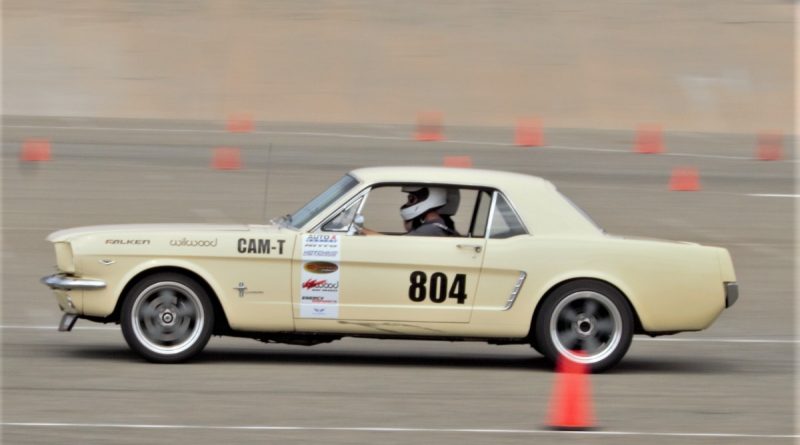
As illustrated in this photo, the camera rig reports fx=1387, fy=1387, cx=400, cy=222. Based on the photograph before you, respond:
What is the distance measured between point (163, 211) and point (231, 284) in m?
9.14

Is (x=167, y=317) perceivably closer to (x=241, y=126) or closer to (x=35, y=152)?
(x=35, y=152)

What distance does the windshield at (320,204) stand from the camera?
31.1 ft

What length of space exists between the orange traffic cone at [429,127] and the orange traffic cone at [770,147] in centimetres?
615

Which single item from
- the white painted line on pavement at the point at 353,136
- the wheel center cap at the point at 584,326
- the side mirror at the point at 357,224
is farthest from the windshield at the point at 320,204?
the white painted line on pavement at the point at 353,136

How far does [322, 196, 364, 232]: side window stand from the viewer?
940 cm

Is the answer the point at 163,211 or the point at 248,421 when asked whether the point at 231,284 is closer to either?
the point at 248,421

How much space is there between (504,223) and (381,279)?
98 centimetres

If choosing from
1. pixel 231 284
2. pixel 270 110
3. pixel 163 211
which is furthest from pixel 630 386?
pixel 270 110

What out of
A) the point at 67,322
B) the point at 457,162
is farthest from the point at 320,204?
the point at 457,162

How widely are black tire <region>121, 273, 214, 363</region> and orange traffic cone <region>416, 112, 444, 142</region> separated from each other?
17.7 meters

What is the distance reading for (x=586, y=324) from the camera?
952 centimetres

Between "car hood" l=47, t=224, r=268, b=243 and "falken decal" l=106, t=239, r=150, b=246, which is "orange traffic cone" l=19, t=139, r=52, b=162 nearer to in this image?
"car hood" l=47, t=224, r=268, b=243

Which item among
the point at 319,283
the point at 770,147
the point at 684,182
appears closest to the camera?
the point at 319,283

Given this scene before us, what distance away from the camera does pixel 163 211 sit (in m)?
18.2
